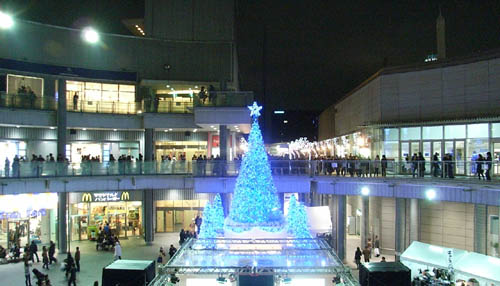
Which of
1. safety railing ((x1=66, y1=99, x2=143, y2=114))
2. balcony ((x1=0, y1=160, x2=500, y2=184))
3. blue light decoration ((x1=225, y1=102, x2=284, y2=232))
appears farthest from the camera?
safety railing ((x1=66, y1=99, x2=143, y2=114))

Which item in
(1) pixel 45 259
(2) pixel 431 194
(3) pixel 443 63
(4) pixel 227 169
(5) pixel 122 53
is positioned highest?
(5) pixel 122 53

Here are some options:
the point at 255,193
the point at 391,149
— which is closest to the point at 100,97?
the point at 255,193

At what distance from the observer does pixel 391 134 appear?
27.0 metres

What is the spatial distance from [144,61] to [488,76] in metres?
22.5

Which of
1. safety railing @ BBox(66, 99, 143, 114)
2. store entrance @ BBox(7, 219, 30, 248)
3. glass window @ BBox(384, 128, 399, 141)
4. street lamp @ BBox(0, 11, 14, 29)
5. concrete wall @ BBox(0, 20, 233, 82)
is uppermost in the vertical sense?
street lamp @ BBox(0, 11, 14, 29)

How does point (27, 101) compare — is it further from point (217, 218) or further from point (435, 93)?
point (435, 93)

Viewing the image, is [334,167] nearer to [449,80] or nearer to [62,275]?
[449,80]

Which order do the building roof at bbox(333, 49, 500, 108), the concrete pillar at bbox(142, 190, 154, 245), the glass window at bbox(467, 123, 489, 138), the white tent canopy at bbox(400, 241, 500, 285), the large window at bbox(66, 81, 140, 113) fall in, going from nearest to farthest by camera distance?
1. the white tent canopy at bbox(400, 241, 500, 285)
2. the building roof at bbox(333, 49, 500, 108)
3. the glass window at bbox(467, 123, 489, 138)
4. the large window at bbox(66, 81, 140, 113)
5. the concrete pillar at bbox(142, 190, 154, 245)

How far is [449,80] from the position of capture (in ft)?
79.7

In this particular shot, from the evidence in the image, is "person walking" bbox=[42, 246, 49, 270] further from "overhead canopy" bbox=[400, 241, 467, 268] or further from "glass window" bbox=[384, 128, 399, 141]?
"glass window" bbox=[384, 128, 399, 141]

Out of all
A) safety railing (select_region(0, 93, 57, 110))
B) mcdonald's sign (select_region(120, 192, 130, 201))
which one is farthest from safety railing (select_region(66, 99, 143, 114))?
mcdonald's sign (select_region(120, 192, 130, 201))

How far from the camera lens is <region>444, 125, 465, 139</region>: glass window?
23527mm

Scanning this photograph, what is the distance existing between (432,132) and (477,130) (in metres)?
2.73

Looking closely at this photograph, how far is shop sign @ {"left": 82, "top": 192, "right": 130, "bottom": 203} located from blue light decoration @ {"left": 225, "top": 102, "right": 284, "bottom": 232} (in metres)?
13.8
